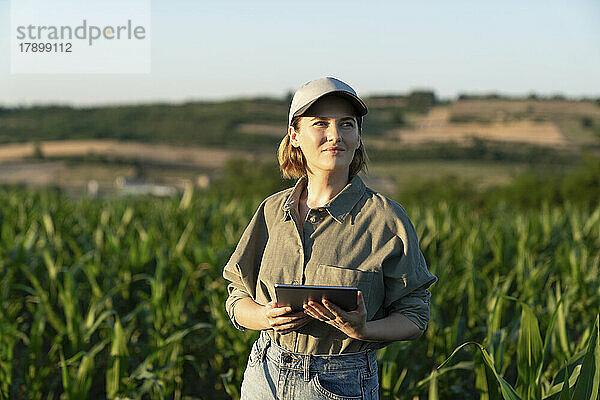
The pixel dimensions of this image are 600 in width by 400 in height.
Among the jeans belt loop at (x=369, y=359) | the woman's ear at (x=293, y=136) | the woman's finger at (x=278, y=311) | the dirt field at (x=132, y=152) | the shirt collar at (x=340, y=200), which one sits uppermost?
the woman's ear at (x=293, y=136)

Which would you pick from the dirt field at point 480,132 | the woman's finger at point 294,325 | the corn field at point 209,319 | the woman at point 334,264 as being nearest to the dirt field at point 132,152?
the dirt field at point 480,132

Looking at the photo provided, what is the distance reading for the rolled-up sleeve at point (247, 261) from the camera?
56.6 inches

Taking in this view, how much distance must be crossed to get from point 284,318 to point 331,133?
1.30 ft

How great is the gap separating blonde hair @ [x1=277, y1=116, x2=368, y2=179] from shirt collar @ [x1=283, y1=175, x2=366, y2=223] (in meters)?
0.04

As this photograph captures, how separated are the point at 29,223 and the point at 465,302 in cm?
330

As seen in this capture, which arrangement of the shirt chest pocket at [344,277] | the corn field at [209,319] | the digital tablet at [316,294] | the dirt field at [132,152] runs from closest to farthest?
the digital tablet at [316,294], the shirt chest pocket at [344,277], the corn field at [209,319], the dirt field at [132,152]

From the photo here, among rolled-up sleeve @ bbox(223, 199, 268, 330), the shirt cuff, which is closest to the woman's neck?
rolled-up sleeve @ bbox(223, 199, 268, 330)

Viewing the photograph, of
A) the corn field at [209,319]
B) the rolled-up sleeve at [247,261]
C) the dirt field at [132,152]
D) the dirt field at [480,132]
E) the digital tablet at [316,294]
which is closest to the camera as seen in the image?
the digital tablet at [316,294]

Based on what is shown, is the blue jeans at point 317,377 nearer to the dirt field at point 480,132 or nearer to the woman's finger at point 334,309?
the woman's finger at point 334,309

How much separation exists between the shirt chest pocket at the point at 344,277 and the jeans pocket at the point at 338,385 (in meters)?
0.18

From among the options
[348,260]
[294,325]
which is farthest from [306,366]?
[348,260]

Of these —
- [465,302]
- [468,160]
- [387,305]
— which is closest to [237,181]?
[468,160]

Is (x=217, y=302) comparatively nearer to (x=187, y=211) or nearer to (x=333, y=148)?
(x=333, y=148)

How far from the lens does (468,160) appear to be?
37719 millimetres
